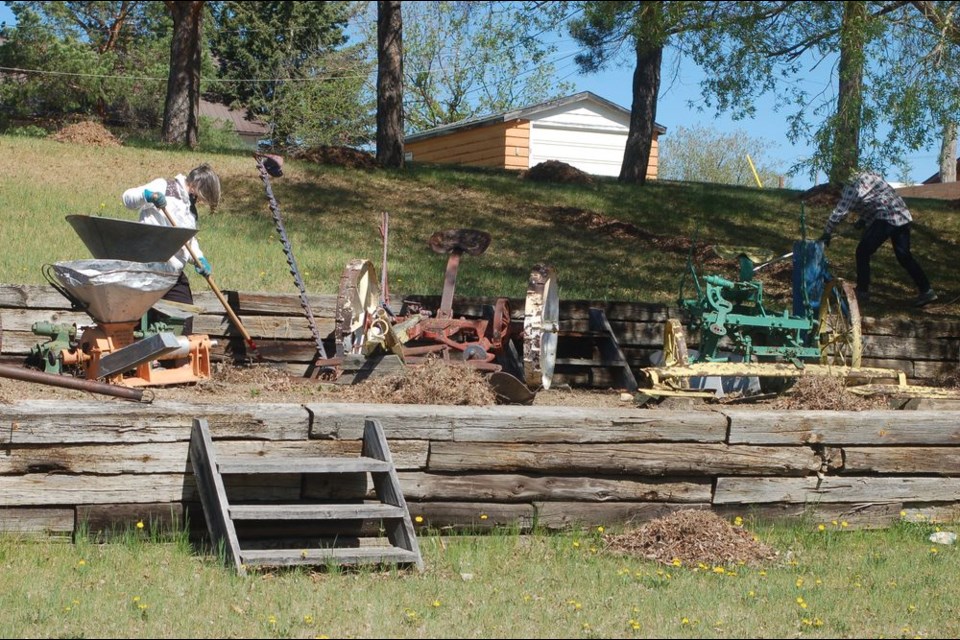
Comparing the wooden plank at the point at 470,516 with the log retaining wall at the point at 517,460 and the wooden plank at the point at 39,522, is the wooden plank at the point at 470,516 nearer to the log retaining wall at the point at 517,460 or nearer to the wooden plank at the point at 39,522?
the log retaining wall at the point at 517,460

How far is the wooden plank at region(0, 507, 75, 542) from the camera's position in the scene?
5.59 m

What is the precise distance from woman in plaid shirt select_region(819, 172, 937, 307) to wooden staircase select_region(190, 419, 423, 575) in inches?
236

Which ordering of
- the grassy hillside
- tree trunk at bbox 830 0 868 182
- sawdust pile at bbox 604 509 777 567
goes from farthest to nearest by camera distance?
1. the grassy hillside
2. tree trunk at bbox 830 0 868 182
3. sawdust pile at bbox 604 509 777 567

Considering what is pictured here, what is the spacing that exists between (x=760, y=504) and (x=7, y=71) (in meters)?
29.2

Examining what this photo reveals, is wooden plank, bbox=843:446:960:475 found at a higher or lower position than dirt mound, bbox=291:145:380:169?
lower

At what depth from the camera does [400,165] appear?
59.9 feet

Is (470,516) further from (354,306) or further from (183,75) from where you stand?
(183,75)

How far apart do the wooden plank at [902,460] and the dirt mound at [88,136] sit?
14.0 m

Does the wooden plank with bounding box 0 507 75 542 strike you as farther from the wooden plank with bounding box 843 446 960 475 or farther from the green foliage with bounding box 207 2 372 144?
the green foliage with bounding box 207 2 372 144

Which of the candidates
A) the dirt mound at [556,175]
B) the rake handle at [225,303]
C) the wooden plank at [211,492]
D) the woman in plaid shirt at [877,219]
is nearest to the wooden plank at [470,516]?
the wooden plank at [211,492]

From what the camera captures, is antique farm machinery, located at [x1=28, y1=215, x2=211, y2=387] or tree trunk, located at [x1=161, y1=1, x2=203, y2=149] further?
tree trunk, located at [x1=161, y1=1, x2=203, y2=149]

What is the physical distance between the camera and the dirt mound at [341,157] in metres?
18.0

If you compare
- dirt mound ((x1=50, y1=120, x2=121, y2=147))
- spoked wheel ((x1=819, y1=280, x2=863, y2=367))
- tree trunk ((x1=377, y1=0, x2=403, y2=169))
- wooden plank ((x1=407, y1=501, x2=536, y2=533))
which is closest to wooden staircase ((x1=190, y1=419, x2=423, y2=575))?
wooden plank ((x1=407, y1=501, x2=536, y2=533))

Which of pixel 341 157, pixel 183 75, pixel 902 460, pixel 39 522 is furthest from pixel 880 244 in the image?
pixel 183 75
